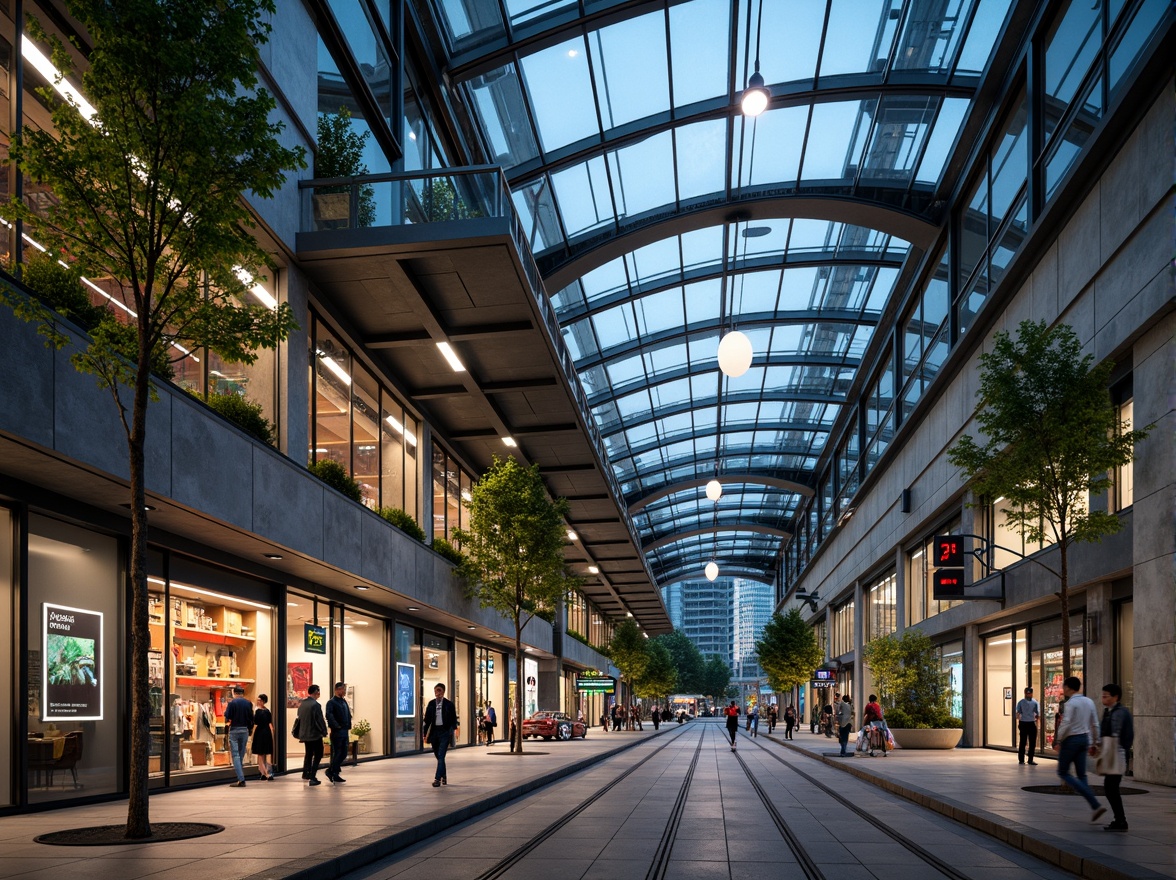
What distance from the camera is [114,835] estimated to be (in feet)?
35.5

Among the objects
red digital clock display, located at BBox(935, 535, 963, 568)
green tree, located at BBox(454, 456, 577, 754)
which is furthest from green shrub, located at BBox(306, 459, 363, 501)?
red digital clock display, located at BBox(935, 535, 963, 568)

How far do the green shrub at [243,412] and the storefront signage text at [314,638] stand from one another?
20.7 ft

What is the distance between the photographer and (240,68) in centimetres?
1155

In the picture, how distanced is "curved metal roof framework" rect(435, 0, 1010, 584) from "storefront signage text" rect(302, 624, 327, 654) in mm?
12355

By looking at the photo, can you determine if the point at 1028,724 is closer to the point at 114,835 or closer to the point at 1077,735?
the point at 1077,735

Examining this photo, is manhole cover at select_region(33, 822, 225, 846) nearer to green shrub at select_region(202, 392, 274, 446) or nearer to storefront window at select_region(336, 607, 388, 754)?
green shrub at select_region(202, 392, 274, 446)

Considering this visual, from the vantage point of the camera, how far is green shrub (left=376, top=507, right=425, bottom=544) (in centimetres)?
2606

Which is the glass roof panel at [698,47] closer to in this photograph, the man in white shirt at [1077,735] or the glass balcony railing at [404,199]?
the glass balcony railing at [404,199]

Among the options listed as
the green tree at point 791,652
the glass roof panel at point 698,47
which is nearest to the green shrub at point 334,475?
the glass roof panel at point 698,47

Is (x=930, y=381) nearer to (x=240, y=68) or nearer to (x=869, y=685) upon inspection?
(x=869, y=685)

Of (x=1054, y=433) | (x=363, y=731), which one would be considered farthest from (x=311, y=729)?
(x=1054, y=433)

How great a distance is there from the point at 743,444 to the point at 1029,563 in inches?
1359

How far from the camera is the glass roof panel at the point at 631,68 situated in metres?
25.6

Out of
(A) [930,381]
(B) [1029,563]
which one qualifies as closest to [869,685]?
(A) [930,381]
